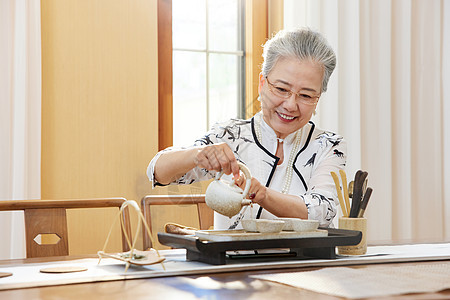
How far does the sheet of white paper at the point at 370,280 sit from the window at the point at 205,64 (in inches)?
78.9

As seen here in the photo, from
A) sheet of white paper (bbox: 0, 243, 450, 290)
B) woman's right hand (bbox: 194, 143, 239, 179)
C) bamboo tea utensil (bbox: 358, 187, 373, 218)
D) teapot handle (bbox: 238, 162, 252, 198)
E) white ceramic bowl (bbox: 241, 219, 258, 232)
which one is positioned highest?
woman's right hand (bbox: 194, 143, 239, 179)

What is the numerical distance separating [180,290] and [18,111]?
1782 millimetres

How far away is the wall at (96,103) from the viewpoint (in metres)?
2.63

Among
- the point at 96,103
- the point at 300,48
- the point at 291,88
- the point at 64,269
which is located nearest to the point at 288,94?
the point at 291,88

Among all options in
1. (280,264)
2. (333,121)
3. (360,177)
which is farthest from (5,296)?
(333,121)

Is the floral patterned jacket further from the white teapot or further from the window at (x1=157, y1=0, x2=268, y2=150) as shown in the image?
the window at (x1=157, y1=0, x2=268, y2=150)

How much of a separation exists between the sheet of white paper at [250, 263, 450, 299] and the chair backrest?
2.75 feet

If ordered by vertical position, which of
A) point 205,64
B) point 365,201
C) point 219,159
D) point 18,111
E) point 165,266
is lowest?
point 165,266

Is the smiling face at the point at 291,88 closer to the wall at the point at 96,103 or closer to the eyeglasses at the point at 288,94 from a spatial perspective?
the eyeglasses at the point at 288,94

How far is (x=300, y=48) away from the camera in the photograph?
1814 mm

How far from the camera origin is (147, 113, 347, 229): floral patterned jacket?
1.85 metres

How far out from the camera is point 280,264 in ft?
3.99

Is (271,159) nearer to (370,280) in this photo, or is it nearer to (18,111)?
(370,280)

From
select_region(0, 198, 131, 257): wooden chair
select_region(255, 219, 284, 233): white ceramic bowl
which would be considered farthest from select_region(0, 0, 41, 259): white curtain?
select_region(255, 219, 284, 233): white ceramic bowl
